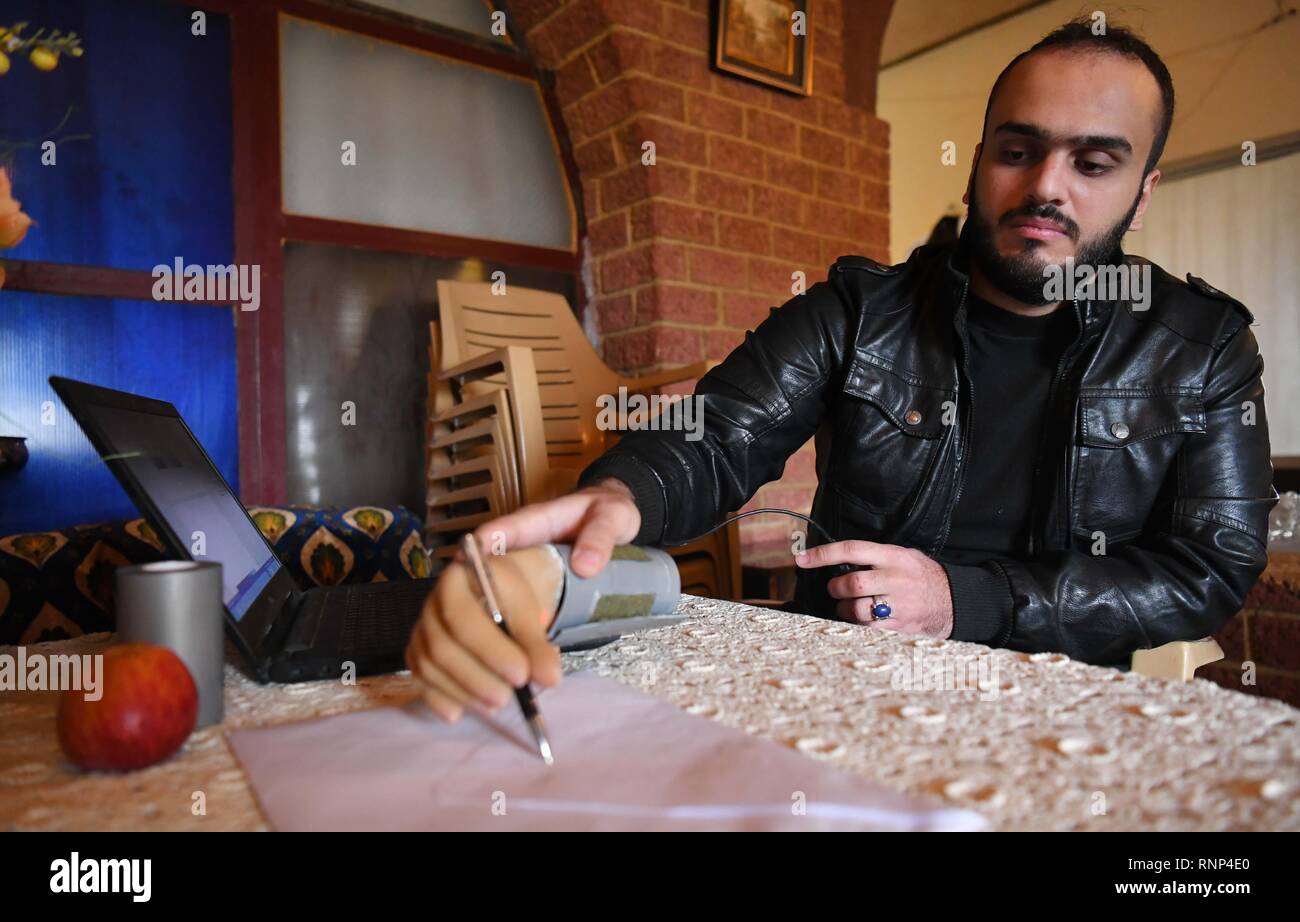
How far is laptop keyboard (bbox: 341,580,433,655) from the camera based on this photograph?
27.6 inches

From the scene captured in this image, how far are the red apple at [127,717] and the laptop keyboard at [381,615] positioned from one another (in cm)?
18

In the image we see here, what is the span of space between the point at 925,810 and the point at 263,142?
2448 millimetres

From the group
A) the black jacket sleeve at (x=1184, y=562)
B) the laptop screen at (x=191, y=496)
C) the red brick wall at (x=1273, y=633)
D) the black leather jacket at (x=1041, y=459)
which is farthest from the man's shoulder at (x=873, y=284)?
the red brick wall at (x=1273, y=633)

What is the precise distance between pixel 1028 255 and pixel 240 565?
3.61 ft

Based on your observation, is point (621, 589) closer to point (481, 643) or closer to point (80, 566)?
point (481, 643)

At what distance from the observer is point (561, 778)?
1.48ft

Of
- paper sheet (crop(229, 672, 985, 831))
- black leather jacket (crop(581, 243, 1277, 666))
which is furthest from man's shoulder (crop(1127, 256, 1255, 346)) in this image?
paper sheet (crop(229, 672, 985, 831))

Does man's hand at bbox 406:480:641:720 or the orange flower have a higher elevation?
the orange flower

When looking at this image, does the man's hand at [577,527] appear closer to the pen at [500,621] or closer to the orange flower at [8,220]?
the pen at [500,621]

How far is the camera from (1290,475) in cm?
427

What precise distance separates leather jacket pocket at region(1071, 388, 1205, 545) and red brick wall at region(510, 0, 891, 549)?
5.00ft

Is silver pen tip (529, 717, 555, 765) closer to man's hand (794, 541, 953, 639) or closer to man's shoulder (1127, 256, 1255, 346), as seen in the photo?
man's hand (794, 541, 953, 639)

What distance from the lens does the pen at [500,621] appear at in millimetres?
493
